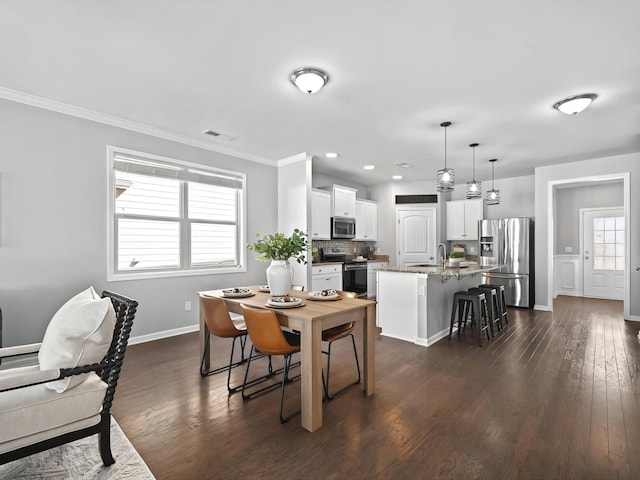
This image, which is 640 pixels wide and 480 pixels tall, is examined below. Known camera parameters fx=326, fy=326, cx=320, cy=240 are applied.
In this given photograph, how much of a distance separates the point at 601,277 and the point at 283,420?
8257 millimetres

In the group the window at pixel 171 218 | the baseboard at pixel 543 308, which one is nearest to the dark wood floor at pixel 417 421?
the window at pixel 171 218

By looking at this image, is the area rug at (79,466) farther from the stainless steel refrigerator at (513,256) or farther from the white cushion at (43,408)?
the stainless steel refrigerator at (513,256)

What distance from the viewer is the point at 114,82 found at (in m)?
2.93

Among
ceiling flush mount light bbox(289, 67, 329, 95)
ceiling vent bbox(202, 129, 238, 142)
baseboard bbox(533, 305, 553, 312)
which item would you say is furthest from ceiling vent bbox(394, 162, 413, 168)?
baseboard bbox(533, 305, 553, 312)

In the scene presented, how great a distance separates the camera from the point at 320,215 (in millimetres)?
5926

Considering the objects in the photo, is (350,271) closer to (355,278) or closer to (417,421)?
(355,278)

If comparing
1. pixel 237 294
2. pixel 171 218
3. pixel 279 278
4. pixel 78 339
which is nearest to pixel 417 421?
pixel 279 278

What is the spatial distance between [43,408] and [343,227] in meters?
5.31

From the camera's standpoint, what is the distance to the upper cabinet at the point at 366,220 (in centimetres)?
712

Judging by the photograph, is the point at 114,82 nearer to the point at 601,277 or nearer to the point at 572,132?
the point at 572,132

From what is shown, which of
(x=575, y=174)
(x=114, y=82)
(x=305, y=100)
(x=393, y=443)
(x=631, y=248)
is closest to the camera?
(x=393, y=443)

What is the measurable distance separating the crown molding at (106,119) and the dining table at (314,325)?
2438mm

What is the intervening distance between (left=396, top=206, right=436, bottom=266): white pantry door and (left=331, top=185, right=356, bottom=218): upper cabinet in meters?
1.34

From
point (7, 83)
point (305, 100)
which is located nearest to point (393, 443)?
point (305, 100)
